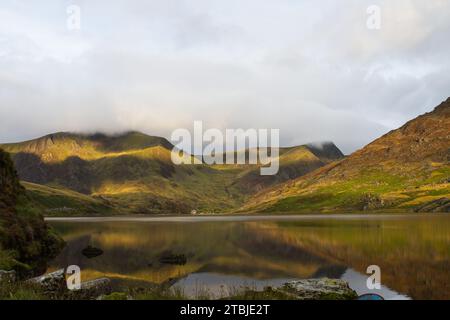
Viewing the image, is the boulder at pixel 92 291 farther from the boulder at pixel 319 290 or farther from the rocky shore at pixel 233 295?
Answer: the boulder at pixel 319 290

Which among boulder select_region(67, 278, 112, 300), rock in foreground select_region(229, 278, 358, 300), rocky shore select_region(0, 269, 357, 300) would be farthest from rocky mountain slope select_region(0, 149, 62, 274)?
rock in foreground select_region(229, 278, 358, 300)

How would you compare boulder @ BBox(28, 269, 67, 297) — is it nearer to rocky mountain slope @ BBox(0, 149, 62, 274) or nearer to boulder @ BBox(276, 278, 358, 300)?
boulder @ BBox(276, 278, 358, 300)

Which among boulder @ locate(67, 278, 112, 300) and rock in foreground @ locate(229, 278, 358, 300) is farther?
boulder @ locate(67, 278, 112, 300)

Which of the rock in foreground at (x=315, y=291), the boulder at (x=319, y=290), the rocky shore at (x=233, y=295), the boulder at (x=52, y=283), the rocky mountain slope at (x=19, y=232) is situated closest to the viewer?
the rocky shore at (x=233, y=295)

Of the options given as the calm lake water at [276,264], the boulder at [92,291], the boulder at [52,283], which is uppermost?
the boulder at [52,283]

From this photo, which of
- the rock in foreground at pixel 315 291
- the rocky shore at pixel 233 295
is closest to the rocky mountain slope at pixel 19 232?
the rocky shore at pixel 233 295

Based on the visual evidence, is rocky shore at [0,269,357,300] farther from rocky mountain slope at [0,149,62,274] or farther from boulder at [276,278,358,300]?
rocky mountain slope at [0,149,62,274]

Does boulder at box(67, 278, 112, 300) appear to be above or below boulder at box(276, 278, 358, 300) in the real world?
below

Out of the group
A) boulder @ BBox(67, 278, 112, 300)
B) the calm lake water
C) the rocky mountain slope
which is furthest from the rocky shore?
the rocky mountain slope

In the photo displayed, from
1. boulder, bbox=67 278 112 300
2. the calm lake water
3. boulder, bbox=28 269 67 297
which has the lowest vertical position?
the calm lake water

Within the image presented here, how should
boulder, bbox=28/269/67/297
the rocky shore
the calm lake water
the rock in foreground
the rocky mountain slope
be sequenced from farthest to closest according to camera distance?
the rocky mountain slope, the calm lake water, boulder, bbox=28/269/67/297, the rock in foreground, the rocky shore

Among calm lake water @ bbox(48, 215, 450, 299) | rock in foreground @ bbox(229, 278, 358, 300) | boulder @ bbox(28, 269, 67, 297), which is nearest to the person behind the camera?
rock in foreground @ bbox(229, 278, 358, 300)

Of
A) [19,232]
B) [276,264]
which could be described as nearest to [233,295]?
[276,264]
